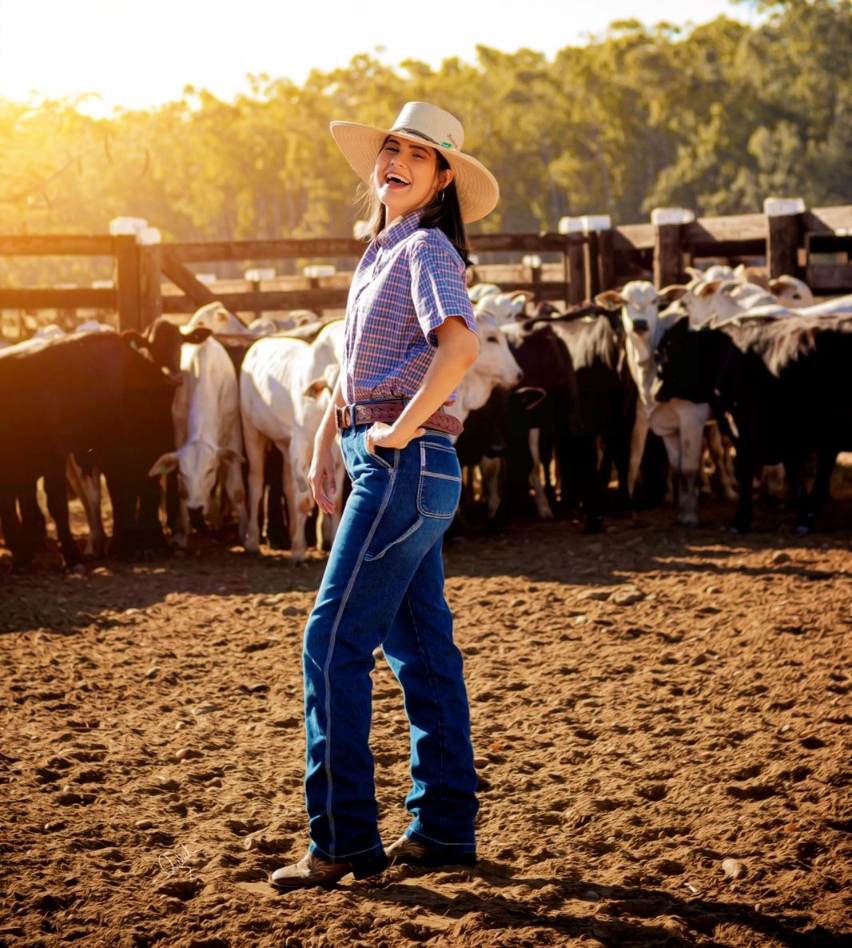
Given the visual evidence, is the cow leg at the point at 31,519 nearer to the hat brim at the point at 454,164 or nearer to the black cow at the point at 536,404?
the black cow at the point at 536,404

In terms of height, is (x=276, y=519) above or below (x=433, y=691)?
below

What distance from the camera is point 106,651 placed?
782 centimetres

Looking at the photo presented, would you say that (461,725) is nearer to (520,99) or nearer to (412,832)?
(412,832)

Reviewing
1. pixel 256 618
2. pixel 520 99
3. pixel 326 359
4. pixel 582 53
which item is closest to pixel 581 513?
pixel 326 359

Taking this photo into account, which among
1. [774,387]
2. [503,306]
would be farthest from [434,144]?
[503,306]

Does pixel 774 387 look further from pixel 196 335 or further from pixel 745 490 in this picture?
pixel 196 335

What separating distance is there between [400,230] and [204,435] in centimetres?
754

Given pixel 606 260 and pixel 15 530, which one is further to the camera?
pixel 606 260

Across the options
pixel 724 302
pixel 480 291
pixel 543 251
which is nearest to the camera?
pixel 724 302

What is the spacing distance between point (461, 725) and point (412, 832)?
414mm

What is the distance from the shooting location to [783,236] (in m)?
15.3

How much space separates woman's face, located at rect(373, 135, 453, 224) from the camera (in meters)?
4.32

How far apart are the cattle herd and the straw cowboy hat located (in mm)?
5215

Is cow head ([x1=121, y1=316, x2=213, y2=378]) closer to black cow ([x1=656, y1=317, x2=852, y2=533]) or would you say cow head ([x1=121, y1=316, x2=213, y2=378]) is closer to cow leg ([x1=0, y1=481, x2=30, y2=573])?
cow leg ([x1=0, y1=481, x2=30, y2=573])
